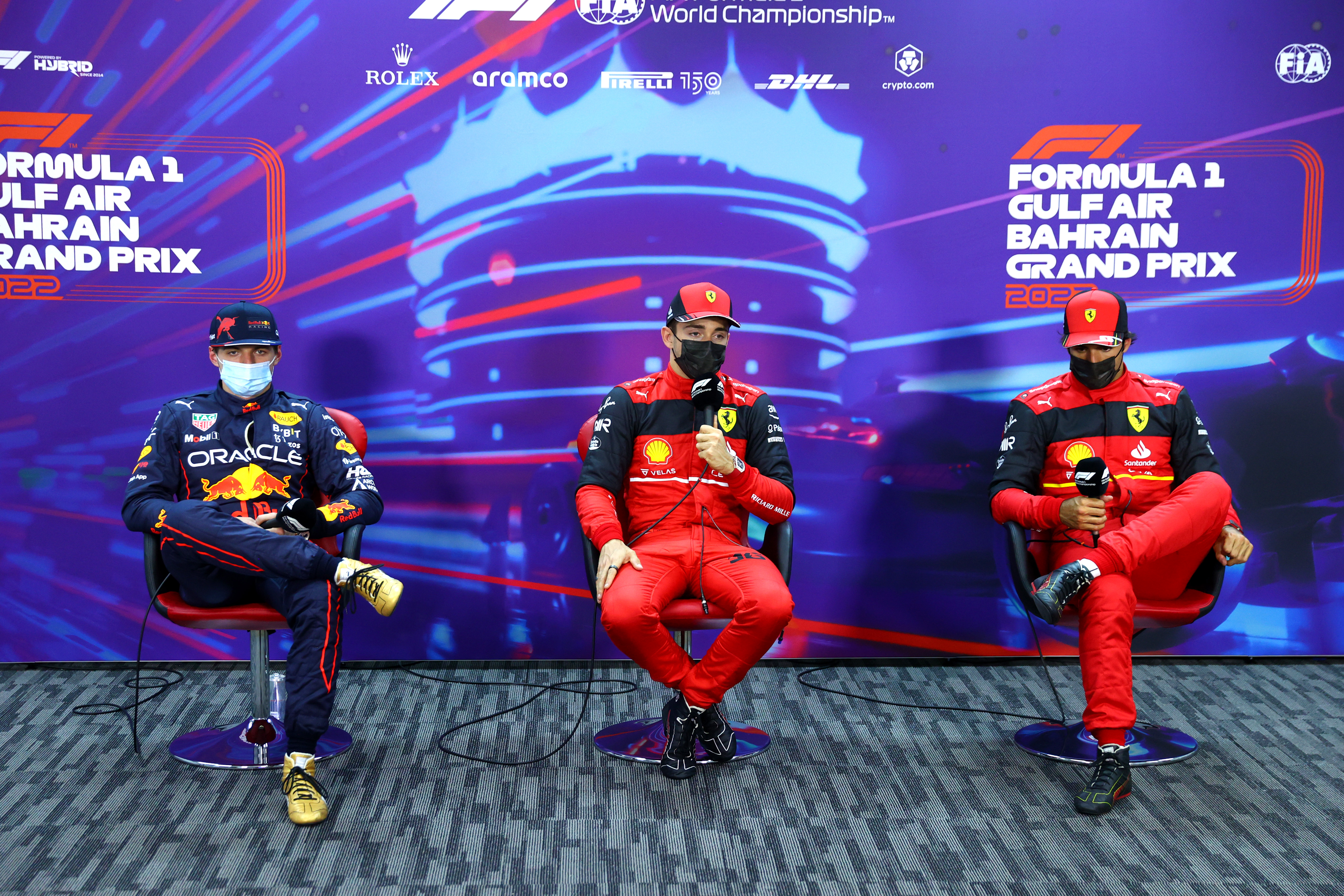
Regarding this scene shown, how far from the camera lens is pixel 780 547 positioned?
275 cm

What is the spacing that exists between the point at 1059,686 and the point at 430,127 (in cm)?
290

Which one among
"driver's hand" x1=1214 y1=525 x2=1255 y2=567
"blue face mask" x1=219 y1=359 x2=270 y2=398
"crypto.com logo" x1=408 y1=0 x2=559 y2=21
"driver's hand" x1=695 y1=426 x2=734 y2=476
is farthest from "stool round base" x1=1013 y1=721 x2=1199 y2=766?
"crypto.com logo" x1=408 y1=0 x2=559 y2=21

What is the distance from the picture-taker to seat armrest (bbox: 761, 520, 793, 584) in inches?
107

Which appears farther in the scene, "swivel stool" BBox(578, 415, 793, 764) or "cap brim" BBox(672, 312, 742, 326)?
"cap brim" BBox(672, 312, 742, 326)

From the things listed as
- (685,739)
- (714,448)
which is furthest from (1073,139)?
(685,739)

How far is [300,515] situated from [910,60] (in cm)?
248

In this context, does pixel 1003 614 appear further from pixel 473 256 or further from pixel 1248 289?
pixel 473 256

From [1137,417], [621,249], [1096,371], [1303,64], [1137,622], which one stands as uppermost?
[1303,64]

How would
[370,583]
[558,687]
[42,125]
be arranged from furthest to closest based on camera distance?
[558,687], [42,125], [370,583]

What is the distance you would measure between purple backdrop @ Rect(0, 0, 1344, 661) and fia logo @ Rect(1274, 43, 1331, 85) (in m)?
0.02

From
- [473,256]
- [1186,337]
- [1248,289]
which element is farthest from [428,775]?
[1248,289]

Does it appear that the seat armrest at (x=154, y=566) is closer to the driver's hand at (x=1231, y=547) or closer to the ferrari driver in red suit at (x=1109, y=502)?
the ferrari driver in red suit at (x=1109, y=502)

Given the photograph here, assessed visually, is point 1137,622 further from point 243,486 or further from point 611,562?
point 243,486

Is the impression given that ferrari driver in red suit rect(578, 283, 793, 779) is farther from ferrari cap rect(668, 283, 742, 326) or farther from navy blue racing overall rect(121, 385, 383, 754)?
navy blue racing overall rect(121, 385, 383, 754)
